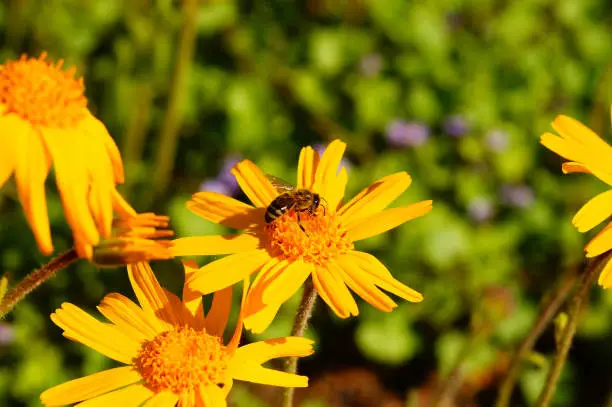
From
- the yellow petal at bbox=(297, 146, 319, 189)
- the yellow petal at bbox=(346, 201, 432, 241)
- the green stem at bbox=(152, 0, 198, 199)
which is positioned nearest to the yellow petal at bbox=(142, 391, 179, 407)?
the yellow petal at bbox=(346, 201, 432, 241)

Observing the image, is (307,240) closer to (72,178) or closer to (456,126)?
(72,178)

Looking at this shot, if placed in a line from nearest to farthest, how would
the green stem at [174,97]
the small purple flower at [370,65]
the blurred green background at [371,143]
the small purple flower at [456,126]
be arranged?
the green stem at [174,97] < the blurred green background at [371,143] < the small purple flower at [456,126] < the small purple flower at [370,65]

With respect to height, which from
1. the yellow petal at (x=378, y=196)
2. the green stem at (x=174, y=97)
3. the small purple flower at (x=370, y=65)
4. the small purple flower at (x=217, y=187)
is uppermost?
the small purple flower at (x=370, y=65)

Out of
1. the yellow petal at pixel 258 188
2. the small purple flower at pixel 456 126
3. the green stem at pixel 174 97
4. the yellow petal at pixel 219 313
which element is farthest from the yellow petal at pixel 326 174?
the small purple flower at pixel 456 126

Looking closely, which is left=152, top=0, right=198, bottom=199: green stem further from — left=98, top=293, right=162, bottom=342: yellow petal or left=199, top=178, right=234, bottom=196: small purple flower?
left=98, top=293, right=162, bottom=342: yellow petal

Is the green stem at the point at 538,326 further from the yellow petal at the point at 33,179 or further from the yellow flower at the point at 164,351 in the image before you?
the yellow petal at the point at 33,179

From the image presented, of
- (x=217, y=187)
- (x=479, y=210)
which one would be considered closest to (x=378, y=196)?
(x=217, y=187)

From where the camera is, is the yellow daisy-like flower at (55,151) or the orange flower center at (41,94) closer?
the yellow daisy-like flower at (55,151)
